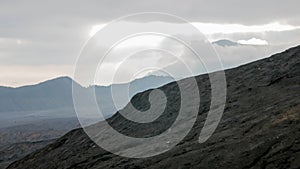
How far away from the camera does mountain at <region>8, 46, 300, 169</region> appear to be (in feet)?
136

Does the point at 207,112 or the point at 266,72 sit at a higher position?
the point at 266,72

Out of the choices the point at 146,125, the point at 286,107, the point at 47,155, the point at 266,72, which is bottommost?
the point at 47,155

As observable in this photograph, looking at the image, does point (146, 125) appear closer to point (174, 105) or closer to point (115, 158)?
point (174, 105)

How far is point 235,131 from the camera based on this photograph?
169 ft

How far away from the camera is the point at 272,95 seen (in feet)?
202

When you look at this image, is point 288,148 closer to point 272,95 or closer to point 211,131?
point 211,131

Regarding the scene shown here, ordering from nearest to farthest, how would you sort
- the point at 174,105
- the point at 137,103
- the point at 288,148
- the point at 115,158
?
the point at 288,148 < the point at 115,158 < the point at 174,105 < the point at 137,103

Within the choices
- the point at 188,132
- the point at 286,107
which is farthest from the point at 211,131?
the point at 286,107

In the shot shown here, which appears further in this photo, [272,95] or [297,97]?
[272,95]

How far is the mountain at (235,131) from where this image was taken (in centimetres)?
4138

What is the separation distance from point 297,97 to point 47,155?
46.1m

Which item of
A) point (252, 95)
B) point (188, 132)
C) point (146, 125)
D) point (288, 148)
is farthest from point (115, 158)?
point (288, 148)

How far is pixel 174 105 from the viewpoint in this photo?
266ft

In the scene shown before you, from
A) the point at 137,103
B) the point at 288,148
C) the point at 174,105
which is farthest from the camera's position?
the point at 137,103
